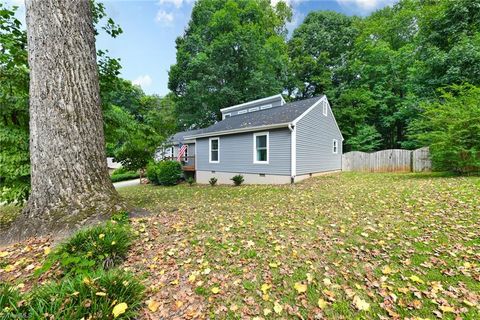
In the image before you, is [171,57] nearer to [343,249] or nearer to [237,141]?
[237,141]

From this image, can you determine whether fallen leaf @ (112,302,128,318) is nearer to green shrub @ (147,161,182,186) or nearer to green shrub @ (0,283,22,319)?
green shrub @ (0,283,22,319)

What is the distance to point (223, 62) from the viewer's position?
75.3ft

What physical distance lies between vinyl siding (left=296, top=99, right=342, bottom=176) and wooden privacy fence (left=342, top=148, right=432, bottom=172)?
3.43 ft

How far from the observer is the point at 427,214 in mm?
4301

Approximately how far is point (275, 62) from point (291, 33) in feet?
28.7

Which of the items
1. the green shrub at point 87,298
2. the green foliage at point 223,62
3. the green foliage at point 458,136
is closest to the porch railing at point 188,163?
the green foliage at point 223,62

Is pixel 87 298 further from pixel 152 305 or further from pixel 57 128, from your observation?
pixel 57 128

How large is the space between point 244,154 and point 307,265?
32.5 ft

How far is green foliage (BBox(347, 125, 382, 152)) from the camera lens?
1822 centimetres

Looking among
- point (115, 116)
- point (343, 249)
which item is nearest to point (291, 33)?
point (115, 116)

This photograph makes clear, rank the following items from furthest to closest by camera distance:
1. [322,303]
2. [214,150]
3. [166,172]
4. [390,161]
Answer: [166,172], [214,150], [390,161], [322,303]

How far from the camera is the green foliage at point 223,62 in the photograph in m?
22.6

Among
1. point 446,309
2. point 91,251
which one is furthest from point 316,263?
point 91,251

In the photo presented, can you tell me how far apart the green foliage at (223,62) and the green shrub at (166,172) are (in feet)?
34.7
